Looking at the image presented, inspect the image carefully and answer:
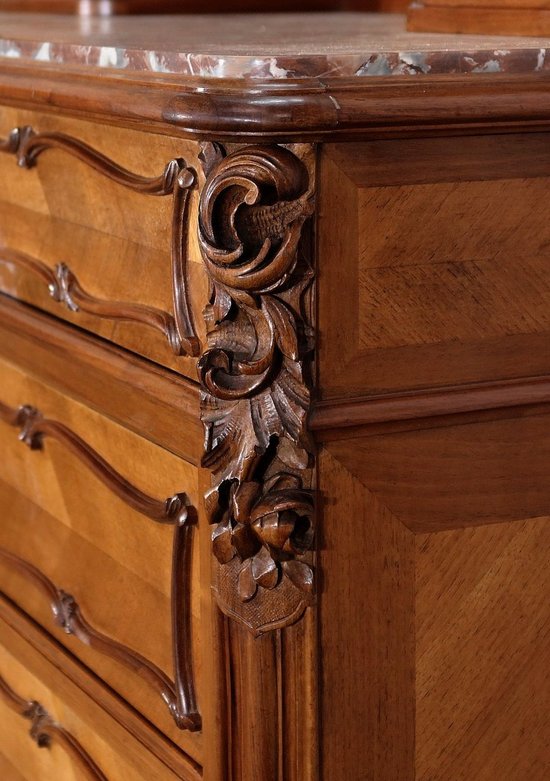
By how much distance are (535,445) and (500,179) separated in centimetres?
16

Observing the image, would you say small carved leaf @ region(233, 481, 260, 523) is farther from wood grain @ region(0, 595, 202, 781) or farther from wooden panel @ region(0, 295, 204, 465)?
wood grain @ region(0, 595, 202, 781)

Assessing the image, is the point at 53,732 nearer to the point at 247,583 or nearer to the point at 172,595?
the point at 172,595

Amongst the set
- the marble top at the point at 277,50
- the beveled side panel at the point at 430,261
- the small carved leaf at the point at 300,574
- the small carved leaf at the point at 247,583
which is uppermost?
the marble top at the point at 277,50

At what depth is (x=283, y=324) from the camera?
0.60m

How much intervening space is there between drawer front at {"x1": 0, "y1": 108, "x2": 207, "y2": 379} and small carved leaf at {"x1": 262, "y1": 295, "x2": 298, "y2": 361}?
59 millimetres

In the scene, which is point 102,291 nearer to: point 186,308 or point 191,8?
point 186,308

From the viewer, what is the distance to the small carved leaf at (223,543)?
0.65 meters

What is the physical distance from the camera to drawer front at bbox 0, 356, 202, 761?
751 millimetres

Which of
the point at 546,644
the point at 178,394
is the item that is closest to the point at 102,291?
the point at 178,394

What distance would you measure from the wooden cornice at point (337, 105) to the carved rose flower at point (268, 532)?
0.18 meters

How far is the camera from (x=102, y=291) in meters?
0.79

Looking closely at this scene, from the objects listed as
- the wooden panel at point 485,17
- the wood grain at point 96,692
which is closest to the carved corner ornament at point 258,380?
the wood grain at point 96,692

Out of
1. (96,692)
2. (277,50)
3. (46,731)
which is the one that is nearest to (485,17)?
(277,50)

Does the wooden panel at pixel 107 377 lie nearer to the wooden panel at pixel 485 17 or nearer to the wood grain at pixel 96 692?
the wood grain at pixel 96 692
